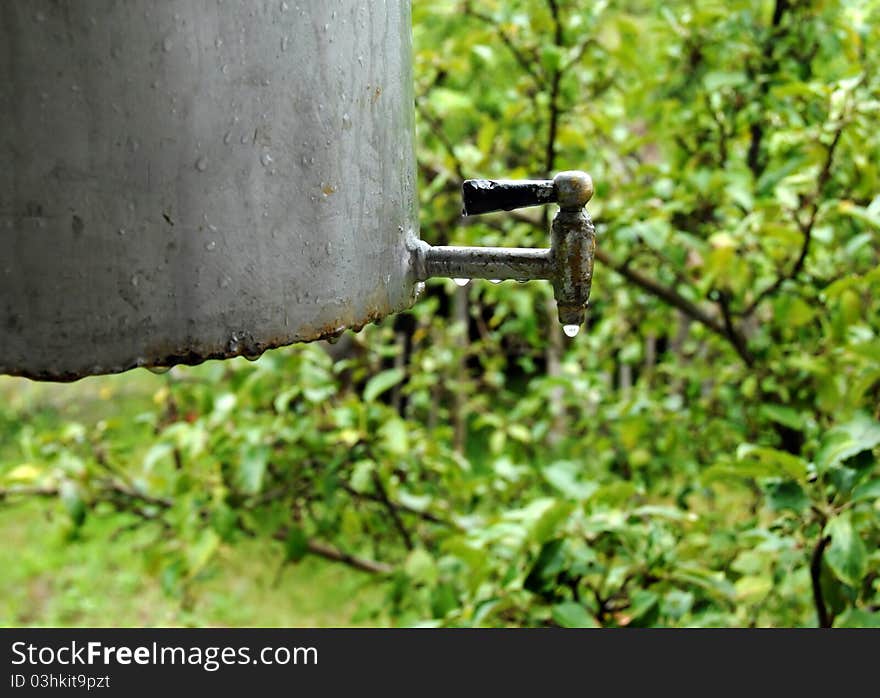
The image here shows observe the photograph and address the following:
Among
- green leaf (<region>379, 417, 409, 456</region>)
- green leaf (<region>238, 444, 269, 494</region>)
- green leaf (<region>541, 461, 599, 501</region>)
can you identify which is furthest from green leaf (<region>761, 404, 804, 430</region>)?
green leaf (<region>238, 444, 269, 494</region>)

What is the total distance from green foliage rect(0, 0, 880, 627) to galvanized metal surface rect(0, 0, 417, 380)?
0.96m

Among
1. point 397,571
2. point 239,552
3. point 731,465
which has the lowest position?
point 239,552

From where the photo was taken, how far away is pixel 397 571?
2.49 meters

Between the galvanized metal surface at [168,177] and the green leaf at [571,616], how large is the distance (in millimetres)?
931

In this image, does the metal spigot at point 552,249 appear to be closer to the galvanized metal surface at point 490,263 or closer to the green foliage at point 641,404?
the galvanized metal surface at point 490,263

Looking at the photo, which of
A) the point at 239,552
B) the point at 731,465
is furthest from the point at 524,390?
the point at 731,465

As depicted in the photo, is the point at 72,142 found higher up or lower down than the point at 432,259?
higher up

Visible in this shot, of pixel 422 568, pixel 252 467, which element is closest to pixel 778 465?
pixel 422 568

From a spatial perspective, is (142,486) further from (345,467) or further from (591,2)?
(591,2)

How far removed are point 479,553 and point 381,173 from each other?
104 cm

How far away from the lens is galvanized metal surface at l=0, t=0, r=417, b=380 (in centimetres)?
86

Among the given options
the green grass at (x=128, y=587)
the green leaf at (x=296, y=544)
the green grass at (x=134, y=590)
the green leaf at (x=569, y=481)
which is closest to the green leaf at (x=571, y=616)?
the green leaf at (x=569, y=481)

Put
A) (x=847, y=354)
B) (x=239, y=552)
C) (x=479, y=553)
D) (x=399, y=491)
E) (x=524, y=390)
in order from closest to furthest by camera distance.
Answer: (x=479, y=553), (x=847, y=354), (x=399, y=491), (x=239, y=552), (x=524, y=390)

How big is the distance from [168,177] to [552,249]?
1.42 feet
